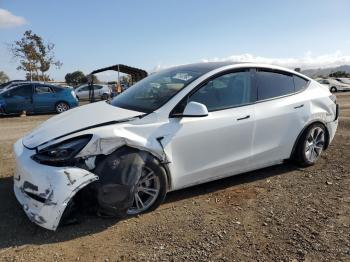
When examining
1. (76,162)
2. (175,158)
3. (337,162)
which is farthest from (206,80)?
(337,162)

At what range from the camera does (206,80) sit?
4.54m

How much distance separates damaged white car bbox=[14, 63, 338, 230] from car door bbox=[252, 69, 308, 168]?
14mm

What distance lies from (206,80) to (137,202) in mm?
1645

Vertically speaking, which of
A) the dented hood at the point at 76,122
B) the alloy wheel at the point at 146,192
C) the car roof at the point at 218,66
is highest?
the car roof at the point at 218,66

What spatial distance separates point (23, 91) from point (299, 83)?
13.3 meters

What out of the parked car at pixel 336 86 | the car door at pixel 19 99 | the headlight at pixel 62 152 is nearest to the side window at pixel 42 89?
the car door at pixel 19 99

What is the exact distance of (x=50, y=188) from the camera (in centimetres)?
347

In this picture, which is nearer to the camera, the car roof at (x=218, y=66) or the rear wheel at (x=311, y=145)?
the car roof at (x=218, y=66)

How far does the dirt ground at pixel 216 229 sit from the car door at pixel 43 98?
11.7 metres

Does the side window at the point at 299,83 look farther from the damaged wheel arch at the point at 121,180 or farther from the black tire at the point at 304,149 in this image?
the damaged wheel arch at the point at 121,180

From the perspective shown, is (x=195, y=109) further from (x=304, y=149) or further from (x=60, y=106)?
(x=60, y=106)

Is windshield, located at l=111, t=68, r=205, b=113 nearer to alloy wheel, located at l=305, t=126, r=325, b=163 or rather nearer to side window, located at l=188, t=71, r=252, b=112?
side window, located at l=188, t=71, r=252, b=112

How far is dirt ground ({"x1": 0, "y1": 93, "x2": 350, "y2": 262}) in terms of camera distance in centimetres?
334

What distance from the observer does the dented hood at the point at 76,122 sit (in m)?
3.88
